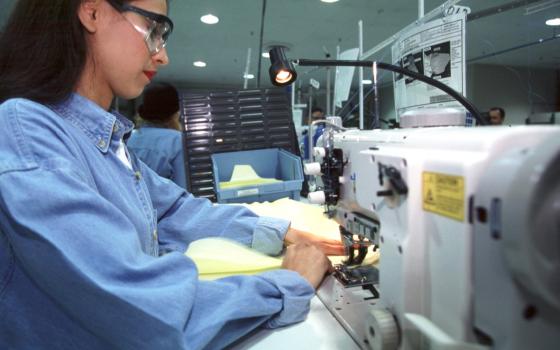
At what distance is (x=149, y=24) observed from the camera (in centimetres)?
75

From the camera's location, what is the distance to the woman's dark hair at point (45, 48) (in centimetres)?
65

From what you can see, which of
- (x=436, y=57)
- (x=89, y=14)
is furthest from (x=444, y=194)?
(x=436, y=57)

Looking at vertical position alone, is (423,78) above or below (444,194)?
above

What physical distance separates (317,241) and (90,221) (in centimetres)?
69

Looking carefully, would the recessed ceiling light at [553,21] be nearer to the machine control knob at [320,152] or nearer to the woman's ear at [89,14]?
the machine control knob at [320,152]

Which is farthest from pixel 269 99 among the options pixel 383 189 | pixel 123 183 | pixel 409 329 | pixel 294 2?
pixel 294 2

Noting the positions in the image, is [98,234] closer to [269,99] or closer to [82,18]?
[82,18]

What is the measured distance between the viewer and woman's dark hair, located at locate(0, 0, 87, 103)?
654mm

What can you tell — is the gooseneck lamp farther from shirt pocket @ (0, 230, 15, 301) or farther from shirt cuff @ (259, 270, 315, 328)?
shirt pocket @ (0, 230, 15, 301)

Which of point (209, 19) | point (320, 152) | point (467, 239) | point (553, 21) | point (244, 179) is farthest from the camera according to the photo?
point (209, 19)

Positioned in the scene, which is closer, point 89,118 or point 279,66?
point 89,118

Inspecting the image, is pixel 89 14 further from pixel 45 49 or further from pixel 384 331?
pixel 384 331

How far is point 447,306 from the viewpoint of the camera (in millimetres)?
471

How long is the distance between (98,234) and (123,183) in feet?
0.85
